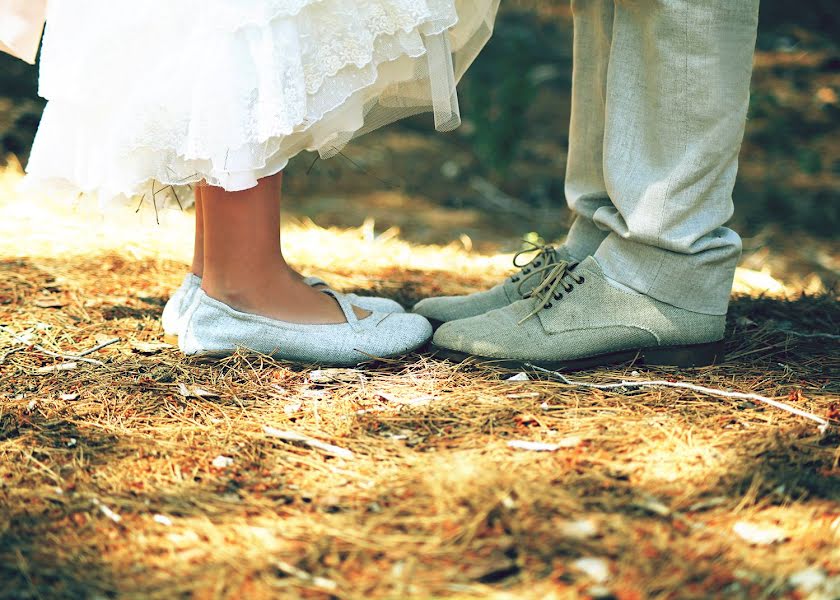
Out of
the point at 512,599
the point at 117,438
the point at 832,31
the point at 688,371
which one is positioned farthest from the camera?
the point at 832,31

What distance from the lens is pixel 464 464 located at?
1015 mm

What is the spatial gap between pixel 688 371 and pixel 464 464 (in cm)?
56

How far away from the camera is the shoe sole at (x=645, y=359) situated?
1.39 m

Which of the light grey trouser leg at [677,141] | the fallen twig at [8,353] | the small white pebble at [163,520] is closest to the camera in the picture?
the small white pebble at [163,520]

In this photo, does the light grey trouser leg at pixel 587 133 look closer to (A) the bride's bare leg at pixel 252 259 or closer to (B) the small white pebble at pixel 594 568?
(A) the bride's bare leg at pixel 252 259

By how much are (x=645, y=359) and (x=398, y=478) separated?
0.59 m

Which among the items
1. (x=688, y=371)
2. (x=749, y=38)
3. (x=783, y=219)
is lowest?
(x=783, y=219)

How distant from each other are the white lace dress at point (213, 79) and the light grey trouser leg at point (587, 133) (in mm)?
357

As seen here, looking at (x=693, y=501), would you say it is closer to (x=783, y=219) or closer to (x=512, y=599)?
(x=512, y=599)

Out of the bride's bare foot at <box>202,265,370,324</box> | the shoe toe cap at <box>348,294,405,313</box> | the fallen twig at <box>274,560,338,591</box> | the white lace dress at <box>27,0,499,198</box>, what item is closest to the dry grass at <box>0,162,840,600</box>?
the fallen twig at <box>274,560,338,591</box>

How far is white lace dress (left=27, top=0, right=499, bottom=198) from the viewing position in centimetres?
116

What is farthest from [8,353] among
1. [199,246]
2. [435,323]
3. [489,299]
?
[489,299]

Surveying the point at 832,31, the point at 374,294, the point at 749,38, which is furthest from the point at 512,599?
the point at 832,31

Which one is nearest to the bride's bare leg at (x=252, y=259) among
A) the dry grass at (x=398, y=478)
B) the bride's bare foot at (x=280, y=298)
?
the bride's bare foot at (x=280, y=298)
